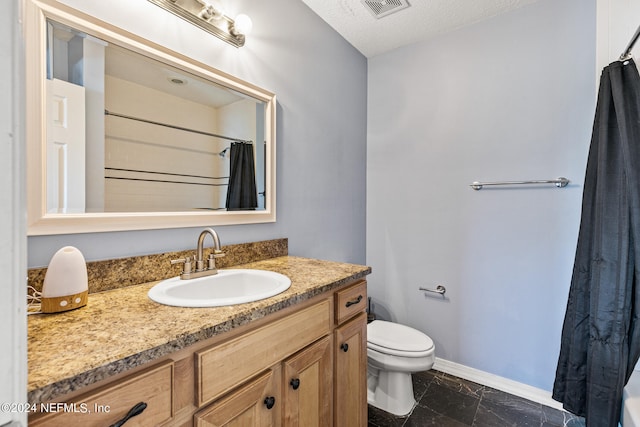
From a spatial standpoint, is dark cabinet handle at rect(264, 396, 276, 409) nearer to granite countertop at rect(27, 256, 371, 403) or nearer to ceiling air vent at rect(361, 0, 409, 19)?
granite countertop at rect(27, 256, 371, 403)

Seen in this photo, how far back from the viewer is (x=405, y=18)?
1935 mm

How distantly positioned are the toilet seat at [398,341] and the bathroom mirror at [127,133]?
1021 mm

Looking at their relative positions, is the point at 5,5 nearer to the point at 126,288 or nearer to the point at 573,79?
the point at 126,288

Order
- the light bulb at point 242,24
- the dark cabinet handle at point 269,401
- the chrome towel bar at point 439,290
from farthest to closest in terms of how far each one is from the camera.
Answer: the chrome towel bar at point 439,290
the light bulb at point 242,24
the dark cabinet handle at point 269,401

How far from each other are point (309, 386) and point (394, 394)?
92 centimetres

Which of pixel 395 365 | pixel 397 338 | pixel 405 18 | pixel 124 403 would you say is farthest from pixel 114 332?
pixel 405 18

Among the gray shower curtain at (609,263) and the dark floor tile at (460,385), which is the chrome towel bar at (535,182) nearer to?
the gray shower curtain at (609,263)

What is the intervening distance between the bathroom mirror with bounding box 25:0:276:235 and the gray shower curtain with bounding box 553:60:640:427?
1.67 m

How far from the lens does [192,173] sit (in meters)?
1.29

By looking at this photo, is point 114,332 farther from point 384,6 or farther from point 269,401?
point 384,6

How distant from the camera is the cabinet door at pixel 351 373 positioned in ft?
3.88

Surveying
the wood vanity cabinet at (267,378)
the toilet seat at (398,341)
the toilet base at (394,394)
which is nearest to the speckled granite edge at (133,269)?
the wood vanity cabinet at (267,378)

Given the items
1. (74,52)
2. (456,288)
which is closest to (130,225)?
(74,52)

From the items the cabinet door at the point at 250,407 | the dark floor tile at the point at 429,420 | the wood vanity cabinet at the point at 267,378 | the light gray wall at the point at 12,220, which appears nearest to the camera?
the light gray wall at the point at 12,220
